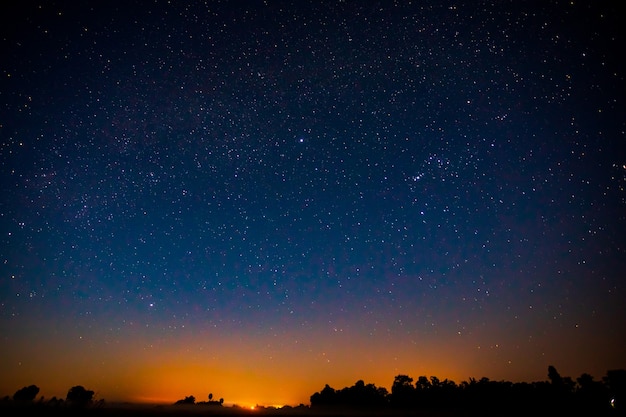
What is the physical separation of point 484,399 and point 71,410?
49.0 metres

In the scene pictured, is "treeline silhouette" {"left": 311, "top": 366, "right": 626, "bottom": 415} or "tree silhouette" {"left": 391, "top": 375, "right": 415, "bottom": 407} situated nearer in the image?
"treeline silhouette" {"left": 311, "top": 366, "right": 626, "bottom": 415}

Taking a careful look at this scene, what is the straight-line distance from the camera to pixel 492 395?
44.7 metres

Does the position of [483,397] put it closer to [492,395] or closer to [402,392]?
[492,395]

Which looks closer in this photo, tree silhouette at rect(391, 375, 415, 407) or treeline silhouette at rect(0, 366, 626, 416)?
treeline silhouette at rect(0, 366, 626, 416)

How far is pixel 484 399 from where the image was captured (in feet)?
147

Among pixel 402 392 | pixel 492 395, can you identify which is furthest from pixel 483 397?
pixel 402 392

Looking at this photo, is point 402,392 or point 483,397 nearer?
point 483,397

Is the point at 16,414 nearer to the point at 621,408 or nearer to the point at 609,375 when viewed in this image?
the point at 621,408

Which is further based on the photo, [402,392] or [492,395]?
[402,392]

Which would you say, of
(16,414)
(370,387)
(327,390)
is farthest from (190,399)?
(16,414)

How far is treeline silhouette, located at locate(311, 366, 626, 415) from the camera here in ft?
119

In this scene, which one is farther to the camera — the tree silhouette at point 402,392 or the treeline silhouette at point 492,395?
the tree silhouette at point 402,392

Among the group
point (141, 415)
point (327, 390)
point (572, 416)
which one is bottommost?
point (327, 390)

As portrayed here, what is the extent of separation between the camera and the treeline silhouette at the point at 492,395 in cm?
3616
